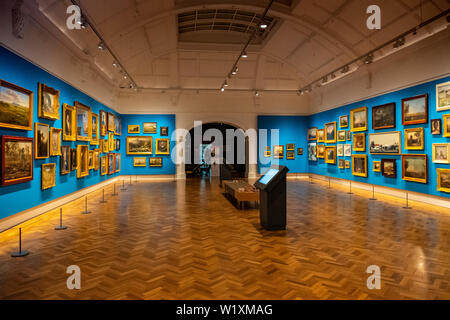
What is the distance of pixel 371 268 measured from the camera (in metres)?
4.39

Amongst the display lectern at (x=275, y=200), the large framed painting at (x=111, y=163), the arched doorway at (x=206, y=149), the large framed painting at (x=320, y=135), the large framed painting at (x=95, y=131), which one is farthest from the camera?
the arched doorway at (x=206, y=149)

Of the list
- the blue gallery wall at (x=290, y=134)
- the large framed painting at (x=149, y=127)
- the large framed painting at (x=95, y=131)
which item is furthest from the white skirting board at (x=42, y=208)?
the blue gallery wall at (x=290, y=134)

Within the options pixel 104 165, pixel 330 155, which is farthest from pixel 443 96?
pixel 104 165

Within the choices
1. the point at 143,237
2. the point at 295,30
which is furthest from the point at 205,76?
the point at 143,237

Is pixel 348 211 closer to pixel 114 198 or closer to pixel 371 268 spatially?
pixel 371 268

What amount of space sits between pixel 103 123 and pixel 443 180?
49.2ft

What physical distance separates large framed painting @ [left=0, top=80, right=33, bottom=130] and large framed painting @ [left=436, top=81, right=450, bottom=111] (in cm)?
1281

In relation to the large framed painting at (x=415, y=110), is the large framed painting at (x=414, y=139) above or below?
below

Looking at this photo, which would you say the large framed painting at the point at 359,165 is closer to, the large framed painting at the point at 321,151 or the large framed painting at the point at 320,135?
the large framed painting at the point at 321,151

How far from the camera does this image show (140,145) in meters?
18.9

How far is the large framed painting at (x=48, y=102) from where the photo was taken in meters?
8.23

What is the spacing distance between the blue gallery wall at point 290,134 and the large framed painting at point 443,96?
10.7 metres

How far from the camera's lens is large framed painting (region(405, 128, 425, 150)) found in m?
10.3

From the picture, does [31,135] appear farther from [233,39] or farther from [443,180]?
[443,180]
